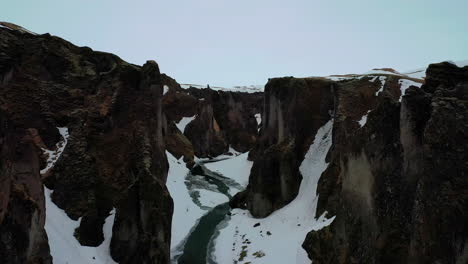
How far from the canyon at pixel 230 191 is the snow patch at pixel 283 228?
14 cm

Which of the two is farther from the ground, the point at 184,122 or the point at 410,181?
the point at 410,181

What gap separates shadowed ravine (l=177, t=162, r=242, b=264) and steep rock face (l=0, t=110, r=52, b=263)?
12.4m

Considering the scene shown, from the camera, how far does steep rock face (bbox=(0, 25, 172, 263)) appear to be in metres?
18.6

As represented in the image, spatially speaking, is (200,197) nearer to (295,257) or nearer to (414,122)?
(295,257)

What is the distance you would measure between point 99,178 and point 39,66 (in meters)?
9.85

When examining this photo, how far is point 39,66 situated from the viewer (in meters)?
23.3

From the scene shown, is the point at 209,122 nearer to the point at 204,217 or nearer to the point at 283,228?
the point at 204,217

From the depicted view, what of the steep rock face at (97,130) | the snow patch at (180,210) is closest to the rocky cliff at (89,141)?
the steep rock face at (97,130)

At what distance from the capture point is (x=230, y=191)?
150ft

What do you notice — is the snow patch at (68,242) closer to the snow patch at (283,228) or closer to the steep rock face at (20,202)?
the steep rock face at (20,202)

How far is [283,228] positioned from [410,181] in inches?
635

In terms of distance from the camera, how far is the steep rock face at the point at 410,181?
898 cm

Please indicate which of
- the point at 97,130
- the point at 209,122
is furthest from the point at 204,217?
the point at 209,122

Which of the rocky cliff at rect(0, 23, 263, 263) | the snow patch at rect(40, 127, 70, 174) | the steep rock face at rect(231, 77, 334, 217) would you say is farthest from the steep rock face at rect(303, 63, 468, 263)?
the snow patch at rect(40, 127, 70, 174)
